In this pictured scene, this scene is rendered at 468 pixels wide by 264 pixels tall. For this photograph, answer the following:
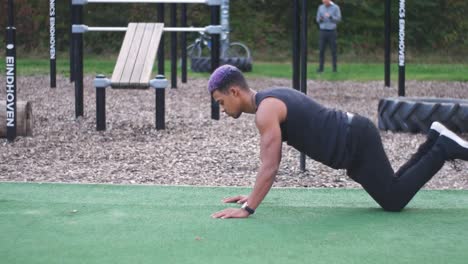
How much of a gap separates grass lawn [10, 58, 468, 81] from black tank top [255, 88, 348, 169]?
1273 cm

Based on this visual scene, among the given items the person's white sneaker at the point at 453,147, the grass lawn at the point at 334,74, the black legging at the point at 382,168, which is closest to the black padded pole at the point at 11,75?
the black legging at the point at 382,168

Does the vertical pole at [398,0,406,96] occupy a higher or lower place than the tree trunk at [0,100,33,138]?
higher

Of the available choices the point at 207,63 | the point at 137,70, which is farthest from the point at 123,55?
the point at 207,63

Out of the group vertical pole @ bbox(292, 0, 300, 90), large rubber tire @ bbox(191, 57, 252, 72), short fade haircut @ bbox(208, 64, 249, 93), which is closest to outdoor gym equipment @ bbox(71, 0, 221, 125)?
vertical pole @ bbox(292, 0, 300, 90)

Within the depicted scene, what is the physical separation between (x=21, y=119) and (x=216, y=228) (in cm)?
461

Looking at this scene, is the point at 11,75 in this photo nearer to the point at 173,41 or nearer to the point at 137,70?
the point at 137,70

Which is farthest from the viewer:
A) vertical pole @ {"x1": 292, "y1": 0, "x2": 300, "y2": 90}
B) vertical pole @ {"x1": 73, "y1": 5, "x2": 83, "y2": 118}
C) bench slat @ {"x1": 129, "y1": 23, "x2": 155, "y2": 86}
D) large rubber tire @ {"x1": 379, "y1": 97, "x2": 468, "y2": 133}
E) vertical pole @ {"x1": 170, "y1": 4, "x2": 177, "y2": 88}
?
vertical pole @ {"x1": 170, "y1": 4, "x2": 177, "y2": 88}

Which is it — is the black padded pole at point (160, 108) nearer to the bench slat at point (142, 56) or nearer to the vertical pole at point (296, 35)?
the bench slat at point (142, 56)

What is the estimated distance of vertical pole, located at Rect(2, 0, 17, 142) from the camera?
8.90 m

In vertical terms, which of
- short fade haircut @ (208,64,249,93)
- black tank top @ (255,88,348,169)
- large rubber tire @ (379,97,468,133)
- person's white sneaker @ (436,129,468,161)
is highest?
short fade haircut @ (208,64,249,93)

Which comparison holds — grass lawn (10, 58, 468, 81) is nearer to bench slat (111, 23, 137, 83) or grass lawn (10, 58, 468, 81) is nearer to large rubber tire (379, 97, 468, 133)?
bench slat (111, 23, 137, 83)

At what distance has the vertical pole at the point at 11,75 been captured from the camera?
890 cm

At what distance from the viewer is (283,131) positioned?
5.62 meters

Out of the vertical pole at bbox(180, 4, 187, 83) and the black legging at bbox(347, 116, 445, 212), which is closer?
the black legging at bbox(347, 116, 445, 212)
